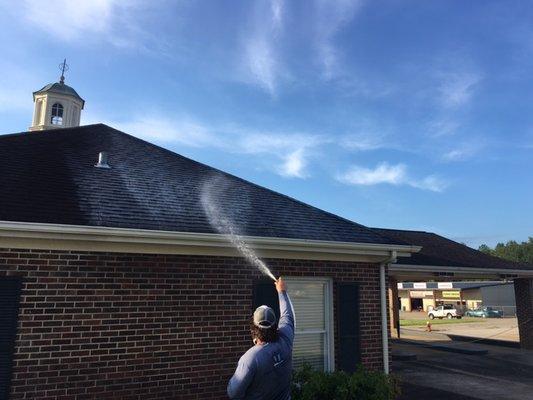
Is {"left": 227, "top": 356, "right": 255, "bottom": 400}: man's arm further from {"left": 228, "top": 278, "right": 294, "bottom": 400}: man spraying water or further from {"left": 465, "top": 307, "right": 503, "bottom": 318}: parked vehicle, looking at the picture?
{"left": 465, "top": 307, "right": 503, "bottom": 318}: parked vehicle

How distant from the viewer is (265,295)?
7.41m

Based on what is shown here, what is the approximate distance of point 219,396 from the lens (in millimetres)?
6871

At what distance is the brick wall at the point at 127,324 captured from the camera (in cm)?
593

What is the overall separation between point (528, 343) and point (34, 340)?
18.6 meters

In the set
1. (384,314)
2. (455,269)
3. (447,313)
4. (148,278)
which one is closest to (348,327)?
(384,314)

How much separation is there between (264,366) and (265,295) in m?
4.22

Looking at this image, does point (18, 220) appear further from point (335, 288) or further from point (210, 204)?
point (335, 288)

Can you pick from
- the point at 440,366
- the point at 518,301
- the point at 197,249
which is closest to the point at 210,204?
the point at 197,249

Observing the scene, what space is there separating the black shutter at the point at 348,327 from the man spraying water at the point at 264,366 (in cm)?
461

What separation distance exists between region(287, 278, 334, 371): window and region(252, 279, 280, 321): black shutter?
0.42 m

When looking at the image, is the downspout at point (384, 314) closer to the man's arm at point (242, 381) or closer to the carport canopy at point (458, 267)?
the carport canopy at point (458, 267)

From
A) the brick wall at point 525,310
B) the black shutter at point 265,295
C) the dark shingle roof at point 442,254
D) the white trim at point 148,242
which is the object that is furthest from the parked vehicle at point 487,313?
the black shutter at point 265,295

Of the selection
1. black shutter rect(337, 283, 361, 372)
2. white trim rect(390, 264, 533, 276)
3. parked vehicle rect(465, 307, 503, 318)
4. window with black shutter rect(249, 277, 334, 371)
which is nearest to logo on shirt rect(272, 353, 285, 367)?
window with black shutter rect(249, 277, 334, 371)

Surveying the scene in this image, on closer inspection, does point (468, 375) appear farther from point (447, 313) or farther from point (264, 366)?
point (447, 313)
